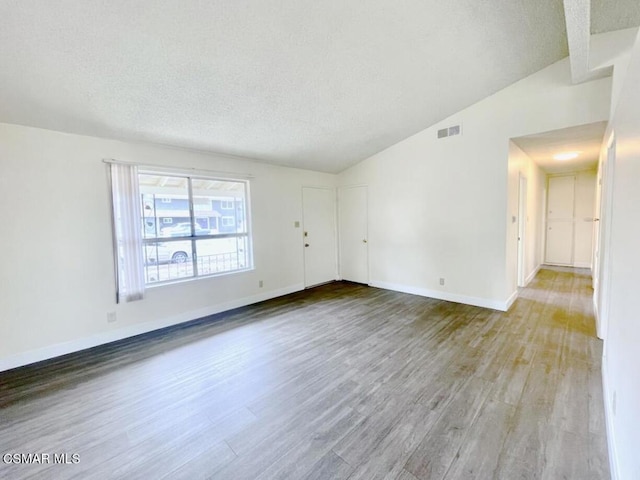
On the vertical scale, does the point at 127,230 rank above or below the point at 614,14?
below

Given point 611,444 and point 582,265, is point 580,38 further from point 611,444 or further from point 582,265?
point 582,265

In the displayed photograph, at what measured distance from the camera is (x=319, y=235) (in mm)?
5777

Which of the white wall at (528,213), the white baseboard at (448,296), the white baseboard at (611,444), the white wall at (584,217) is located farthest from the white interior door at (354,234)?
the white wall at (584,217)

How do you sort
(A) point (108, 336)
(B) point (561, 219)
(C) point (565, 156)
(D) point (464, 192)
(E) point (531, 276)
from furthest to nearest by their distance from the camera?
(B) point (561, 219), (E) point (531, 276), (C) point (565, 156), (D) point (464, 192), (A) point (108, 336)

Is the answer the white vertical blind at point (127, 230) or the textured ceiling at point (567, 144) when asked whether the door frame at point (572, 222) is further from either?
the white vertical blind at point (127, 230)

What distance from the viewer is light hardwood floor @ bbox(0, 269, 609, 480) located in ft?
5.20

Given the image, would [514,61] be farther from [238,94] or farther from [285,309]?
[285,309]

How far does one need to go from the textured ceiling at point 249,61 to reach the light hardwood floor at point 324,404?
251 cm

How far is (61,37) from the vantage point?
6.35 ft

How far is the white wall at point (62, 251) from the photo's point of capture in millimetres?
2707

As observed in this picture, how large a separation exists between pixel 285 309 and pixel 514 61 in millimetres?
4284

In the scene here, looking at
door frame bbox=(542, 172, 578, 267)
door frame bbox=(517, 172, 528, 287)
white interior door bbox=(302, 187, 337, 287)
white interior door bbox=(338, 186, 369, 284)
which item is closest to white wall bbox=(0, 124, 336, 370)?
white interior door bbox=(302, 187, 337, 287)

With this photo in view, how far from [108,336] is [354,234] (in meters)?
4.28

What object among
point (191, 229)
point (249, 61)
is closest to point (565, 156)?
point (249, 61)
